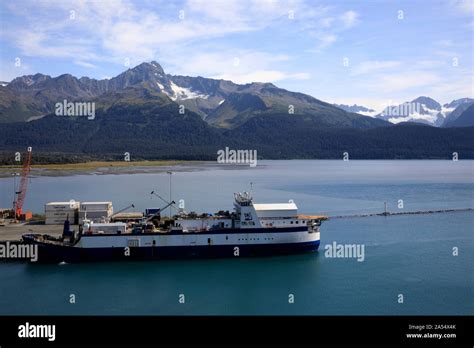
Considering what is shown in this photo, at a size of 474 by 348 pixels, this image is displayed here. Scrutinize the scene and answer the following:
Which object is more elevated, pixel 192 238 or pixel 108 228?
pixel 108 228

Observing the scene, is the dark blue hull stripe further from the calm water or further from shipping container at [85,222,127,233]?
shipping container at [85,222,127,233]

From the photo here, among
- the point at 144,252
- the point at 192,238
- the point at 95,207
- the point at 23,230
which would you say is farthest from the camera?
the point at 95,207

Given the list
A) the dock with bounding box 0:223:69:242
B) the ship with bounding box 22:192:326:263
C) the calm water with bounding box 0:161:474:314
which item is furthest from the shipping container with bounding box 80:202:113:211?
the calm water with bounding box 0:161:474:314

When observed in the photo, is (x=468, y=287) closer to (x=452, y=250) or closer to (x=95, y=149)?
(x=452, y=250)

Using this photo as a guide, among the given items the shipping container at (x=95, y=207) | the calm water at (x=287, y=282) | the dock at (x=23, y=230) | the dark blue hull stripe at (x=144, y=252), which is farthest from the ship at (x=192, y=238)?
the shipping container at (x=95, y=207)

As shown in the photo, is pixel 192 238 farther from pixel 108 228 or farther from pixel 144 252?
pixel 108 228

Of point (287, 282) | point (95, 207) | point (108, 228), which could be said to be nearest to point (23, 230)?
point (95, 207)

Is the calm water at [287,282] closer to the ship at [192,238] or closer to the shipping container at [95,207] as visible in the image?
the ship at [192,238]

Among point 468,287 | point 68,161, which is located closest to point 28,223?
point 468,287
